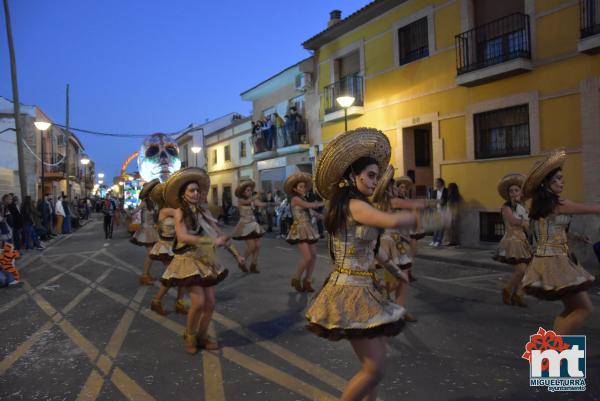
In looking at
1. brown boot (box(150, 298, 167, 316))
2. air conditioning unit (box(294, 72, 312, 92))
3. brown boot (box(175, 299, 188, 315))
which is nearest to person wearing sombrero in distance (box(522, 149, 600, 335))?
brown boot (box(175, 299, 188, 315))

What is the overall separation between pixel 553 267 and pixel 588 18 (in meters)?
9.09

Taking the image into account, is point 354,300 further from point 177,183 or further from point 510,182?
point 510,182

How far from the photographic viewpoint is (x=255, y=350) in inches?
206

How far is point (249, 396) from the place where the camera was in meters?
4.05

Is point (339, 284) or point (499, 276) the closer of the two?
point (339, 284)

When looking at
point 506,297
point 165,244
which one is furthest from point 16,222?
point 506,297

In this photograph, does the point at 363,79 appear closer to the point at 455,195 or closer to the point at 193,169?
the point at 455,195

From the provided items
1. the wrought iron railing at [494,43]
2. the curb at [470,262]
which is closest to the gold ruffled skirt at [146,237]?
the curb at [470,262]

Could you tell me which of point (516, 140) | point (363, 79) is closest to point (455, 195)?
point (516, 140)

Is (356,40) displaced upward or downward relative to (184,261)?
upward

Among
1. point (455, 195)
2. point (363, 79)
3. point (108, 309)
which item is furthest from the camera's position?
point (363, 79)

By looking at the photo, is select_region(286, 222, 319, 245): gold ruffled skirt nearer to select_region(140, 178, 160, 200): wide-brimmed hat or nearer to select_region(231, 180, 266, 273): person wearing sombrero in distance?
select_region(231, 180, 266, 273): person wearing sombrero in distance

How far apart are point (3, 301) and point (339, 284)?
724 cm

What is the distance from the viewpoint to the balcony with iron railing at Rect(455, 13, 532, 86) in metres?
12.7
